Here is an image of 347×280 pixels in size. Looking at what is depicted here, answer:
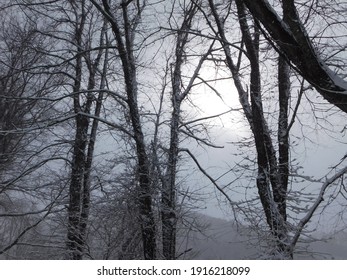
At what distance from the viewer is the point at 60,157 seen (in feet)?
38.6

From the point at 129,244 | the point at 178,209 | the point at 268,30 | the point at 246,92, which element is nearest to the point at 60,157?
the point at 129,244

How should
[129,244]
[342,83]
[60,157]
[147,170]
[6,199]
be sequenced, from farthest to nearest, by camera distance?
[6,199]
[60,157]
[129,244]
[147,170]
[342,83]

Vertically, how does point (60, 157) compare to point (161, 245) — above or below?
above

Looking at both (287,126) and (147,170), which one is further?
(147,170)

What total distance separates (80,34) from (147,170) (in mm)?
5480

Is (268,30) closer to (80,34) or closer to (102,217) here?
(102,217)

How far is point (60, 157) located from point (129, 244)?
3574 mm

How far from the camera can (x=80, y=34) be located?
40.1ft

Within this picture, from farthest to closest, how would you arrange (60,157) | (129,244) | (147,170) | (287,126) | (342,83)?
(60,157) < (129,244) < (147,170) < (287,126) < (342,83)

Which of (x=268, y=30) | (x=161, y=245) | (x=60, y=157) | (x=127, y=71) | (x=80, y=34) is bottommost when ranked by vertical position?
(x=161, y=245)

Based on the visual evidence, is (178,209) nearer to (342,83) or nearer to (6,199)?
(342,83)
